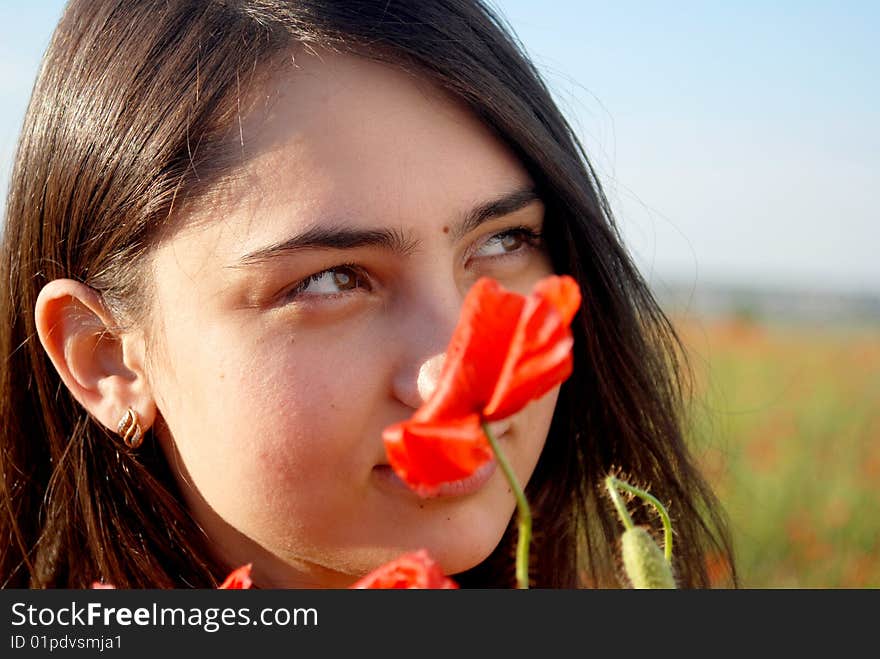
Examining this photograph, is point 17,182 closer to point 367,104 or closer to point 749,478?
point 367,104

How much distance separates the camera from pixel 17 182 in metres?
2.44

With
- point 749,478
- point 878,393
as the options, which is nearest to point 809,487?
point 749,478

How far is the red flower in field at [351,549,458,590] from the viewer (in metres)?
0.70

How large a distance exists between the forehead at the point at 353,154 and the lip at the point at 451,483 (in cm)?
42

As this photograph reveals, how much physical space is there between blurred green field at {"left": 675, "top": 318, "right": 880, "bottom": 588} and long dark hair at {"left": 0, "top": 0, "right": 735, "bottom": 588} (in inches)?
21.7

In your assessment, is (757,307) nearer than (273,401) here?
No

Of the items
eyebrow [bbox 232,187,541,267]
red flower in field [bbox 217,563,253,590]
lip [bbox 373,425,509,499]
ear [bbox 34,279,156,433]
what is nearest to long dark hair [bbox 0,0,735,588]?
ear [bbox 34,279,156,433]

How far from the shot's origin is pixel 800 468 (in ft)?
19.0

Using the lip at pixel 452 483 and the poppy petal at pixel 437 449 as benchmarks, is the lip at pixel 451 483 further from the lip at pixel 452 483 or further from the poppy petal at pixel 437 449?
the poppy petal at pixel 437 449

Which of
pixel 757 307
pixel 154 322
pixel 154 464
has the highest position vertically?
pixel 757 307

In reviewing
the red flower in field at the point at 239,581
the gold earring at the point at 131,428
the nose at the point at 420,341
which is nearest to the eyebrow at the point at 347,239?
the nose at the point at 420,341

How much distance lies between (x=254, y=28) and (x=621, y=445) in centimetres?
133

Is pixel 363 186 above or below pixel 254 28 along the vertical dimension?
below

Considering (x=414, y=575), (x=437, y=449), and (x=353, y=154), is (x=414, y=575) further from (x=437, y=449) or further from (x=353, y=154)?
(x=353, y=154)
